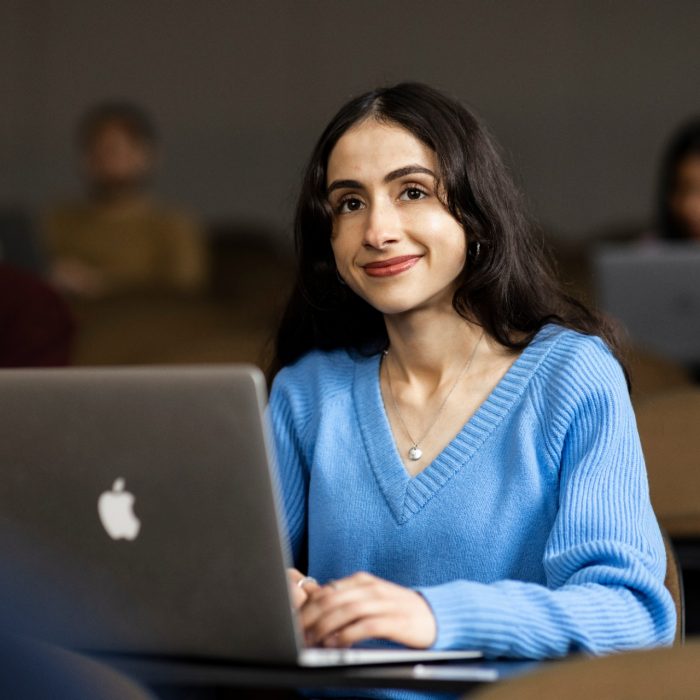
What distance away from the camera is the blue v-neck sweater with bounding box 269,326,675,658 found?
1.21 meters

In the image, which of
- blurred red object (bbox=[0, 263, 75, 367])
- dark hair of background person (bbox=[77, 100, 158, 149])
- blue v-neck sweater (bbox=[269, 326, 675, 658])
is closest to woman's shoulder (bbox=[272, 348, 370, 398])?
blue v-neck sweater (bbox=[269, 326, 675, 658])

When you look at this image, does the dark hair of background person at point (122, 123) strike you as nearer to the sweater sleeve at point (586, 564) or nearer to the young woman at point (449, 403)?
the young woman at point (449, 403)

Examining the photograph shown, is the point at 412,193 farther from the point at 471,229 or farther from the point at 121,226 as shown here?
the point at 121,226

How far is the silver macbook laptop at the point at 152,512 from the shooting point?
105 cm

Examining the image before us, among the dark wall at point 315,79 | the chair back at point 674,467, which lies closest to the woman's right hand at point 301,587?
the chair back at point 674,467

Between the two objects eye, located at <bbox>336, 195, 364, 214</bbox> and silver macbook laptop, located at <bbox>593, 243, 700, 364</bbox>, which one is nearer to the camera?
eye, located at <bbox>336, 195, 364, 214</bbox>

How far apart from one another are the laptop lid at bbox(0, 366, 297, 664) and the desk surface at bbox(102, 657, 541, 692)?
11mm

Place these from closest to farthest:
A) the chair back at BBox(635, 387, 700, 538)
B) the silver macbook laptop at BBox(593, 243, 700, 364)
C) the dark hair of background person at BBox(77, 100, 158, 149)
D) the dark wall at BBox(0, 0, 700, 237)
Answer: the chair back at BBox(635, 387, 700, 538) < the silver macbook laptop at BBox(593, 243, 700, 364) < the dark hair of background person at BBox(77, 100, 158, 149) < the dark wall at BBox(0, 0, 700, 237)

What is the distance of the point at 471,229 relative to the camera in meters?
1.49

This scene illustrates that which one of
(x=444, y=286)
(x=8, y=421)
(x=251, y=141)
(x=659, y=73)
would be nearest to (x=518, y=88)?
(x=659, y=73)

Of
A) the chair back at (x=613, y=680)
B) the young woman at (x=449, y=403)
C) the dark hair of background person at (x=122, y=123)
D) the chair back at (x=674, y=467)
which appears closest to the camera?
the chair back at (x=613, y=680)

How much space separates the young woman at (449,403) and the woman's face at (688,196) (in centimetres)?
256

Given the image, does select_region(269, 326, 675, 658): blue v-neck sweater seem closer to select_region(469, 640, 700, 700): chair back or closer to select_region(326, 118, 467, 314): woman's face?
select_region(326, 118, 467, 314): woman's face

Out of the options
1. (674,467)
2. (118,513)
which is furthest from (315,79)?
(118,513)
